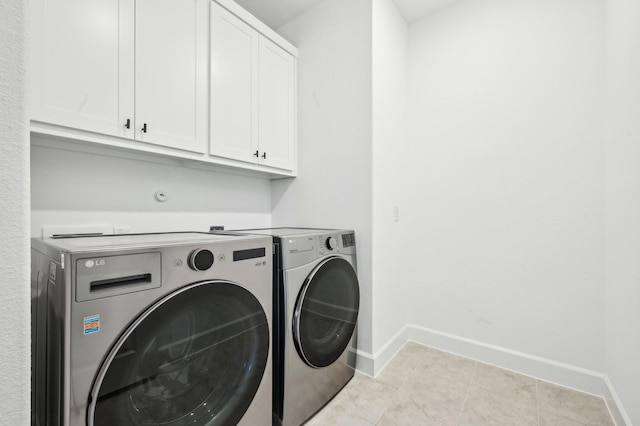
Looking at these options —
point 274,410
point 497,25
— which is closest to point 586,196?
point 497,25

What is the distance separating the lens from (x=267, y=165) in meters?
1.97

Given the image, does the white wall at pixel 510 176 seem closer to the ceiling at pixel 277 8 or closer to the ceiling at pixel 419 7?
the ceiling at pixel 419 7

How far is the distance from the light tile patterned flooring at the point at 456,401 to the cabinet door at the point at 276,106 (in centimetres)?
160

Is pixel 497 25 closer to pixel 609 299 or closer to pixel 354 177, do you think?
pixel 354 177

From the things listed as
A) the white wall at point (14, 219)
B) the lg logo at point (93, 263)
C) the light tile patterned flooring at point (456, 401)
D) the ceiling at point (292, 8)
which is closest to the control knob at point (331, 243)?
the light tile patterned flooring at point (456, 401)

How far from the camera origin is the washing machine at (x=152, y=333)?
2.44 ft

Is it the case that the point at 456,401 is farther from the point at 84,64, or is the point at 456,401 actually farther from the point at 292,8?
the point at 292,8

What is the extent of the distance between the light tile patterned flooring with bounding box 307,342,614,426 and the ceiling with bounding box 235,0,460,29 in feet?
8.91

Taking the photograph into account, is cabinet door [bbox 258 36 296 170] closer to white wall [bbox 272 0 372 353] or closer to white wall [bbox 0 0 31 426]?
white wall [bbox 272 0 372 353]

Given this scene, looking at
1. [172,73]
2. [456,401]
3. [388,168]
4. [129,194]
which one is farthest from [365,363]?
[172,73]

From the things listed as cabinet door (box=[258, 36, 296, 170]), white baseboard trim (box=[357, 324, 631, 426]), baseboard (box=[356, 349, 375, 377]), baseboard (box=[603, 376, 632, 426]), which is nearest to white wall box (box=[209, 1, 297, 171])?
cabinet door (box=[258, 36, 296, 170])

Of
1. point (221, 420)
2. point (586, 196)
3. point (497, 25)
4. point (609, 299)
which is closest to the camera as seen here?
point (221, 420)

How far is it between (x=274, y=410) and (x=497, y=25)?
2844mm

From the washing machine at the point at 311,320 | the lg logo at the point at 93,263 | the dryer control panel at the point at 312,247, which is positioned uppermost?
the lg logo at the point at 93,263
